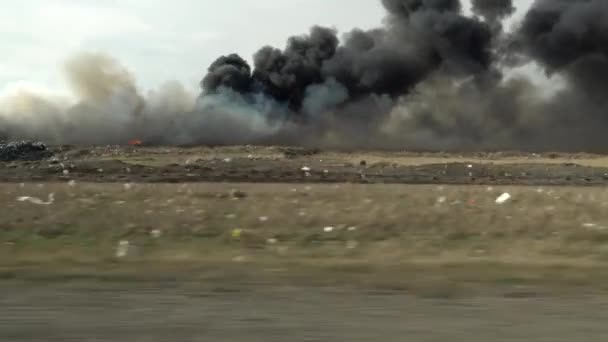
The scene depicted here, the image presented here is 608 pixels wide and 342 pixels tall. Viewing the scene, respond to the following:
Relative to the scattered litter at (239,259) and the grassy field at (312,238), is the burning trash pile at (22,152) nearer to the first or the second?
the grassy field at (312,238)

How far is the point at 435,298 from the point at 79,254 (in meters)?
5.10

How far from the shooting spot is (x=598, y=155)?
196ft

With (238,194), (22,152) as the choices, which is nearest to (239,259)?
(238,194)

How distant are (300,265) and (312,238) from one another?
118 inches

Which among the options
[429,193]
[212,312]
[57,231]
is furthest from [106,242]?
[429,193]

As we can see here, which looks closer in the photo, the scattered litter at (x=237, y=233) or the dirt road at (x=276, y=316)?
the dirt road at (x=276, y=316)

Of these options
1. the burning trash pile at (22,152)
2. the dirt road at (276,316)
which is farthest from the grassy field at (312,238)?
the burning trash pile at (22,152)

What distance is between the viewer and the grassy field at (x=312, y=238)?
8180 mm

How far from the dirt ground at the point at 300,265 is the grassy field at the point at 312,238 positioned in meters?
0.03

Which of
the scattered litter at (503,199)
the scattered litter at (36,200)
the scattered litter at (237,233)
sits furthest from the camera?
the scattered litter at (503,199)

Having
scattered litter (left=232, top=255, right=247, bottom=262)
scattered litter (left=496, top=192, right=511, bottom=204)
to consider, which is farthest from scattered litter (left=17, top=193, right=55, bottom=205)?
scattered litter (left=496, top=192, right=511, bottom=204)

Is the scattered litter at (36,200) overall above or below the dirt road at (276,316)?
above

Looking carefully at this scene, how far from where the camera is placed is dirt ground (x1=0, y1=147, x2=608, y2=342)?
239 inches

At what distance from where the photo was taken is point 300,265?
891 cm
